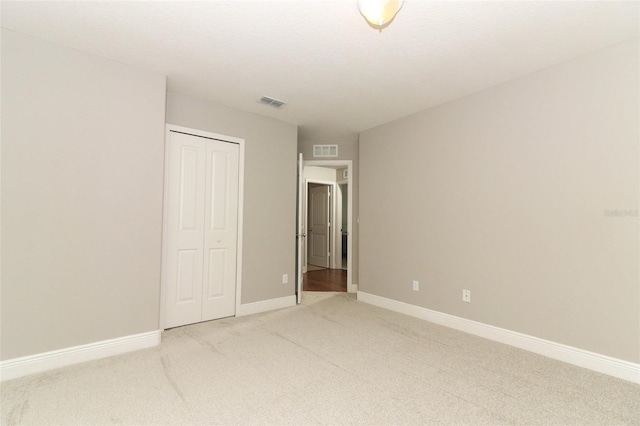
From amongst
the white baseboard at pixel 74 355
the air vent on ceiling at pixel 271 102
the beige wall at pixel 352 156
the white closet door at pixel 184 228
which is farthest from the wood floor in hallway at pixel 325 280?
the air vent on ceiling at pixel 271 102

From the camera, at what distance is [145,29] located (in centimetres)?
226

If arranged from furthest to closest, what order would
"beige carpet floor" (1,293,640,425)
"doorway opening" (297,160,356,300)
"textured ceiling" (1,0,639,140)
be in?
"doorway opening" (297,160,356,300), "textured ceiling" (1,0,639,140), "beige carpet floor" (1,293,640,425)

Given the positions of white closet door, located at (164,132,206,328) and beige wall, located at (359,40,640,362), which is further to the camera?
white closet door, located at (164,132,206,328)

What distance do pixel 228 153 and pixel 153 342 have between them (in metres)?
2.22

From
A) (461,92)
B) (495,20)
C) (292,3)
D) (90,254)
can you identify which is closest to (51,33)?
(90,254)

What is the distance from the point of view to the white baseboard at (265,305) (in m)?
3.76

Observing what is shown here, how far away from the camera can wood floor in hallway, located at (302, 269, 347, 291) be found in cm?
537

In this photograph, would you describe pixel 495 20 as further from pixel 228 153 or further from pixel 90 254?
pixel 90 254

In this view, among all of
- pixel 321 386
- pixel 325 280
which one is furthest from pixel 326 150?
pixel 321 386

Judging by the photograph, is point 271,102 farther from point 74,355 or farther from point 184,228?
point 74,355

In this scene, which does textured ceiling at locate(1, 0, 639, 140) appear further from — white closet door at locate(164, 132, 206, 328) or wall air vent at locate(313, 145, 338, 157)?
wall air vent at locate(313, 145, 338, 157)

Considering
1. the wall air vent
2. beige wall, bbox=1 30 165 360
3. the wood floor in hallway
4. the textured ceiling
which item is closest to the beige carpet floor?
beige wall, bbox=1 30 165 360

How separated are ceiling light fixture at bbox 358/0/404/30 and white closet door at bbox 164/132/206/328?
2.41 metres

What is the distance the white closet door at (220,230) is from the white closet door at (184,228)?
82 millimetres
